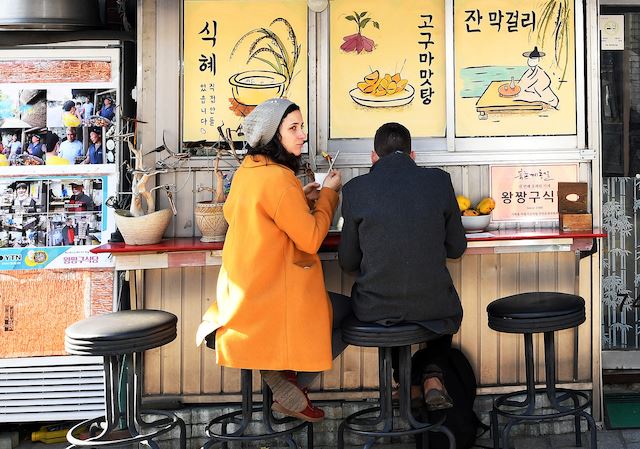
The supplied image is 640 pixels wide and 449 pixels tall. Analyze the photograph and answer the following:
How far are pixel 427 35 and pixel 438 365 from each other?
1.95 metres

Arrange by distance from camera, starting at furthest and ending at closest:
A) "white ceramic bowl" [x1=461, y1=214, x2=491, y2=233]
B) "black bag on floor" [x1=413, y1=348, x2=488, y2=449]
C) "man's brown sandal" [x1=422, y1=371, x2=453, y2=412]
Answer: "white ceramic bowl" [x1=461, y1=214, x2=491, y2=233]
"black bag on floor" [x1=413, y1=348, x2=488, y2=449]
"man's brown sandal" [x1=422, y1=371, x2=453, y2=412]

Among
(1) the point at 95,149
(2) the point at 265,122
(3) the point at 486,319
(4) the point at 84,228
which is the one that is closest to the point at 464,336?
(3) the point at 486,319

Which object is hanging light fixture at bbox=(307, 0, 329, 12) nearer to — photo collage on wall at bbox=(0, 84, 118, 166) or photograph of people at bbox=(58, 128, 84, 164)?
photo collage on wall at bbox=(0, 84, 118, 166)

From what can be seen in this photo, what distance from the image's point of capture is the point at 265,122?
3502 millimetres

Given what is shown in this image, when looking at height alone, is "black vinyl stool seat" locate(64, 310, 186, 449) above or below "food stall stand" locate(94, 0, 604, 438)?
below

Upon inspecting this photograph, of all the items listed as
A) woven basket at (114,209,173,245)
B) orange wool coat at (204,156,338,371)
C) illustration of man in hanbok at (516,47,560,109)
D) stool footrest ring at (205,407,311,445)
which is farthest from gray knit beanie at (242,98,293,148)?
illustration of man in hanbok at (516,47,560,109)

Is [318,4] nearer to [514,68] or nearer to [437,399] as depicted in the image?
[514,68]


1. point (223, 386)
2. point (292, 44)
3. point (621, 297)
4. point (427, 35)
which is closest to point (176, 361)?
point (223, 386)

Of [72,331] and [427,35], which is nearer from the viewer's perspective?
[72,331]

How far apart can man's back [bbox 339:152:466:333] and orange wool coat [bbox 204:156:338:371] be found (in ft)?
0.72

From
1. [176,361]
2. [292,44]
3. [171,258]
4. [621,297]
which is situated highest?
[292,44]

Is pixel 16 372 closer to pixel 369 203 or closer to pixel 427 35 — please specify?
pixel 369 203

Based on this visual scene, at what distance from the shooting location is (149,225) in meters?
3.88

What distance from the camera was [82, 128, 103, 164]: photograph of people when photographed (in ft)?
14.6
